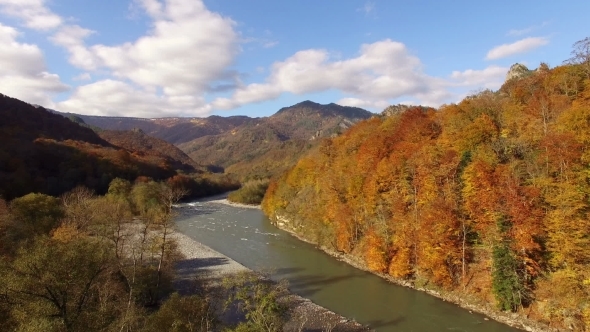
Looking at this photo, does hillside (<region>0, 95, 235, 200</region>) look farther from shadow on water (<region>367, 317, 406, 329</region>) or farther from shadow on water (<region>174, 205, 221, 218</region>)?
shadow on water (<region>367, 317, 406, 329</region>)

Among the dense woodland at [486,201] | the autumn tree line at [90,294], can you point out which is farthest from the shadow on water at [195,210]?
the autumn tree line at [90,294]

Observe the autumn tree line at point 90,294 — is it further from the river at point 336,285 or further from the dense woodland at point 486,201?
the dense woodland at point 486,201

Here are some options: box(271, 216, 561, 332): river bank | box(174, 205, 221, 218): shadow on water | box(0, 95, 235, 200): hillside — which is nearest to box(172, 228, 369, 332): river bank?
box(271, 216, 561, 332): river bank

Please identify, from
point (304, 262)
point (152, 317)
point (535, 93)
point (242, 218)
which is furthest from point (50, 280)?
point (242, 218)

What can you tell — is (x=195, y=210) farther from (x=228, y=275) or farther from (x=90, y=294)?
(x=90, y=294)

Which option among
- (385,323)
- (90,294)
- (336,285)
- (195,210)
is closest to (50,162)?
(195,210)

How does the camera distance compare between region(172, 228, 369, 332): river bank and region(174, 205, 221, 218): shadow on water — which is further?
region(174, 205, 221, 218): shadow on water
